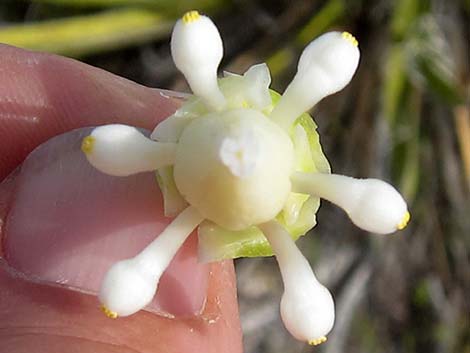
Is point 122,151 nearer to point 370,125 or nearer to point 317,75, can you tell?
point 317,75

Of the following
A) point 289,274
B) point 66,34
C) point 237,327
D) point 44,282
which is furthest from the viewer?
point 66,34

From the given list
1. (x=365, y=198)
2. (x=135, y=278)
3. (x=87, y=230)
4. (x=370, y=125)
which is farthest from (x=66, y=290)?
(x=370, y=125)

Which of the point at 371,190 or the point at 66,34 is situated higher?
the point at 371,190

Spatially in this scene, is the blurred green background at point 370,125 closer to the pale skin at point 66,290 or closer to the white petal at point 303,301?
the pale skin at point 66,290

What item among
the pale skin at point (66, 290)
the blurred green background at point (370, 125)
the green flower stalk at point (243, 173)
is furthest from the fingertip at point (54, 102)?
the blurred green background at point (370, 125)

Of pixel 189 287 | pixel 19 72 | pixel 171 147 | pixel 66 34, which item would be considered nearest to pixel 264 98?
pixel 171 147

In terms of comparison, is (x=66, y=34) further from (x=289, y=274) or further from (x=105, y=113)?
(x=289, y=274)

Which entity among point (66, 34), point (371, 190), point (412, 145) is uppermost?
point (371, 190)
